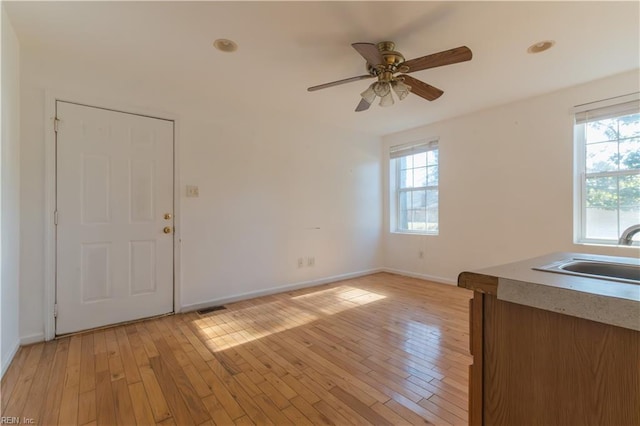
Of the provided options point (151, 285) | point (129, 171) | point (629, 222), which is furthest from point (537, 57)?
point (151, 285)

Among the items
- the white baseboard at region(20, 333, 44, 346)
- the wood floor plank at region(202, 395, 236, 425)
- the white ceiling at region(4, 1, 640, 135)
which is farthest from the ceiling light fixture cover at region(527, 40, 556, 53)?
the white baseboard at region(20, 333, 44, 346)

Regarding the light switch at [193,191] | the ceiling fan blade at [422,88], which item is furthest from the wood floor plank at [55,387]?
the ceiling fan blade at [422,88]

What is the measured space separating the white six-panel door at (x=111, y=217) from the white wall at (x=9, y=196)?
0.28 meters

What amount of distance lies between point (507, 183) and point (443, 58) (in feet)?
7.40

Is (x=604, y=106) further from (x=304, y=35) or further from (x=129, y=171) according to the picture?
(x=129, y=171)

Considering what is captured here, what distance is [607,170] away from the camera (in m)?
2.88

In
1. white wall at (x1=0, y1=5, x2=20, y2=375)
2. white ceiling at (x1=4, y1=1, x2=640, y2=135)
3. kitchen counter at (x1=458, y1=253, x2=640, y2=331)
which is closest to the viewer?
kitchen counter at (x1=458, y1=253, x2=640, y2=331)

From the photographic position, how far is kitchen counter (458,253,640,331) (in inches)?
25.7

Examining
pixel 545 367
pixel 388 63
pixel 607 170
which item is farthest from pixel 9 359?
pixel 607 170

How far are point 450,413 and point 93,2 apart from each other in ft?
10.4

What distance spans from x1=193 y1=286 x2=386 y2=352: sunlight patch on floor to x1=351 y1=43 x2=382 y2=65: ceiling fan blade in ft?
7.76

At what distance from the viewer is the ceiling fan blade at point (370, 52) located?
186 centimetres

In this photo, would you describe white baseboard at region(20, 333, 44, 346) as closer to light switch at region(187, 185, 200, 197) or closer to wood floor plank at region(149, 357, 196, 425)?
wood floor plank at region(149, 357, 196, 425)

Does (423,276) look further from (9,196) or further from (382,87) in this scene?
(9,196)
